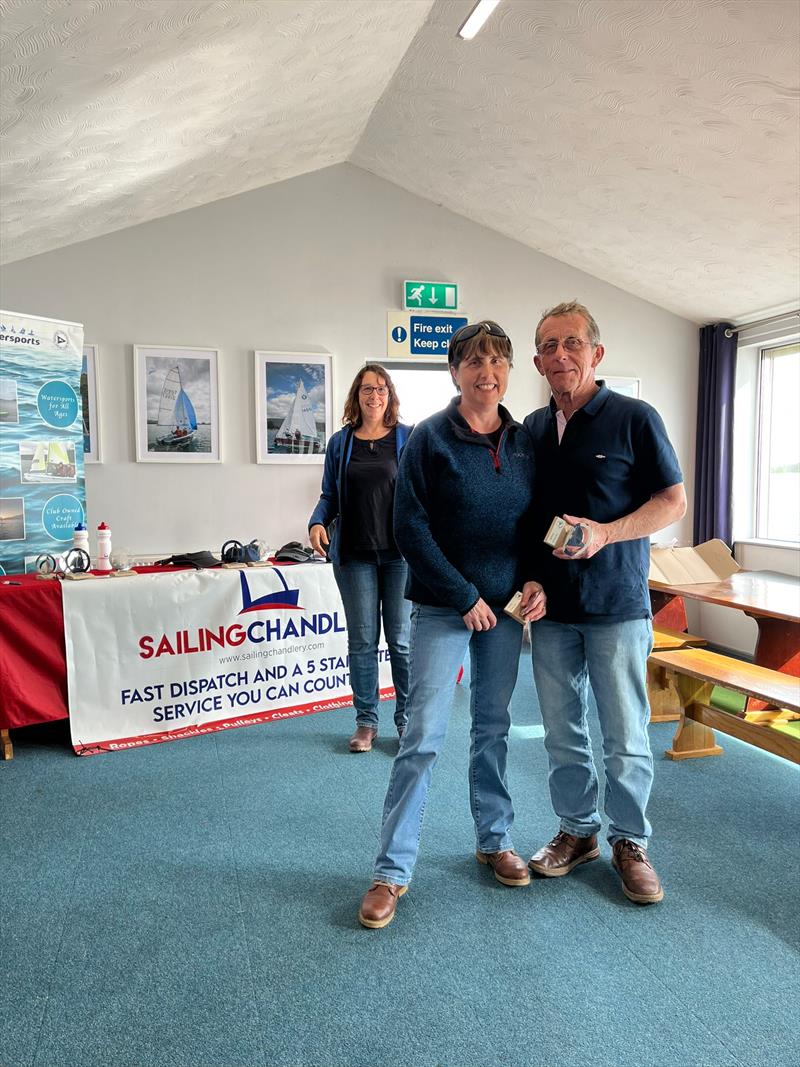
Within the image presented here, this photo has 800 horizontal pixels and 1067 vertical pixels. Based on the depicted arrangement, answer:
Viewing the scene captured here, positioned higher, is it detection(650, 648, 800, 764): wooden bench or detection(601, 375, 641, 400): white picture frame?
detection(601, 375, 641, 400): white picture frame

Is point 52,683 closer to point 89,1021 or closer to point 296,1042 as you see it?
point 89,1021

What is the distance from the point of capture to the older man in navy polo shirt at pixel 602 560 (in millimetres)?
1868

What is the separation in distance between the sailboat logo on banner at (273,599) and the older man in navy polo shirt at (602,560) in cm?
179

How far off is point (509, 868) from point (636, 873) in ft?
1.08

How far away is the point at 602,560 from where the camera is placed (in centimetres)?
189

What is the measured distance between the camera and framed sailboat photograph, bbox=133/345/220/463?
4676 millimetres

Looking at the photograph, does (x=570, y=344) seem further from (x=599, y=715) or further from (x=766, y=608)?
(x=766, y=608)

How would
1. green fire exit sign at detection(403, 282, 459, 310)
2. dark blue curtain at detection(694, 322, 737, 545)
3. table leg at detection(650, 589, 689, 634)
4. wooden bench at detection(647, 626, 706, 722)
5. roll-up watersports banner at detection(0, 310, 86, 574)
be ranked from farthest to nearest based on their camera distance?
dark blue curtain at detection(694, 322, 737, 545)
green fire exit sign at detection(403, 282, 459, 310)
table leg at detection(650, 589, 689, 634)
wooden bench at detection(647, 626, 706, 722)
roll-up watersports banner at detection(0, 310, 86, 574)

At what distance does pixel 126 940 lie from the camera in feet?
5.94

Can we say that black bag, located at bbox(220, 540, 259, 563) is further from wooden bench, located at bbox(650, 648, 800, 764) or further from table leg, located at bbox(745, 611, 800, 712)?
table leg, located at bbox(745, 611, 800, 712)

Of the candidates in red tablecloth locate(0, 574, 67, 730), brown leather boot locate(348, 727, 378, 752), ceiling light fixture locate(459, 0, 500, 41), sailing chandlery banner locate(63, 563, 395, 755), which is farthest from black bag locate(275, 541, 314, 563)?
ceiling light fixture locate(459, 0, 500, 41)

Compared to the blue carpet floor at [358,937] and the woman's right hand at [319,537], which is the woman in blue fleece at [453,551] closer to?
the blue carpet floor at [358,937]

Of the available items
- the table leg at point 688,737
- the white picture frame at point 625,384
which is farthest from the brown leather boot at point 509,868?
the white picture frame at point 625,384

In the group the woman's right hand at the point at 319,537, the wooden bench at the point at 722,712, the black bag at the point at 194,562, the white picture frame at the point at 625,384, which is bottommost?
the wooden bench at the point at 722,712
